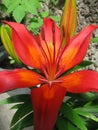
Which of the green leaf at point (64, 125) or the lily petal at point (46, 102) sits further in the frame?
the green leaf at point (64, 125)

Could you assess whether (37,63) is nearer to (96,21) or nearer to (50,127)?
(50,127)

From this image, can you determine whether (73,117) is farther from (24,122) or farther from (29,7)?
(29,7)

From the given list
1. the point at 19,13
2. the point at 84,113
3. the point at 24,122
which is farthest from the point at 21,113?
the point at 19,13

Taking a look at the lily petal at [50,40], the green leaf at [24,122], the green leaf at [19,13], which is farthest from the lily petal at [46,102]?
the green leaf at [19,13]

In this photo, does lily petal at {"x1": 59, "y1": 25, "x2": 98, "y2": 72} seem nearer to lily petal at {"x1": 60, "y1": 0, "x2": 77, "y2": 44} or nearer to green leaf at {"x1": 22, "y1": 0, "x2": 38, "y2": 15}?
lily petal at {"x1": 60, "y1": 0, "x2": 77, "y2": 44}

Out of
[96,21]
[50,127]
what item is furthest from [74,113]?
[96,21]

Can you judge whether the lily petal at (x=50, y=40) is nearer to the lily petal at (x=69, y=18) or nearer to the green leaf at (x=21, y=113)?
the lily petal at (x=69, y=18)

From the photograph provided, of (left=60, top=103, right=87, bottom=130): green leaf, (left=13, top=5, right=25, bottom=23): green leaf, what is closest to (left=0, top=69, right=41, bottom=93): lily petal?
(left=60, top=103, right=87, bottom=130): green leaf
